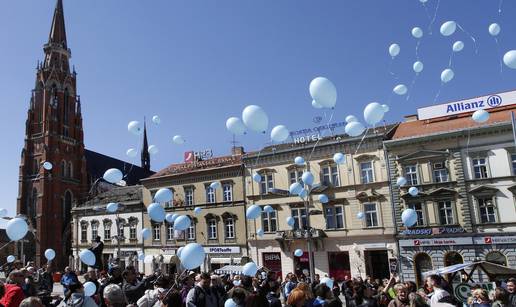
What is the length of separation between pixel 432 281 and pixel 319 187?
76.9 feet

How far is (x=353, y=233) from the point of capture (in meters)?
30.0

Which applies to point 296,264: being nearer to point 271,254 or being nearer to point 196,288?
point 271,254

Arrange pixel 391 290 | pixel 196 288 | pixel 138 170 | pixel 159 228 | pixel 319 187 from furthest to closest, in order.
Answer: pixel 138 170
pixel 159 228
pixel 319 187
pixel 391 290
pixel 196 288

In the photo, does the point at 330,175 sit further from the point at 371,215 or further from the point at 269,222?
the point at 269,222

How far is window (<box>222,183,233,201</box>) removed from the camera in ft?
119

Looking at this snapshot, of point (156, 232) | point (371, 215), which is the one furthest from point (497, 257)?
point (156, 232)

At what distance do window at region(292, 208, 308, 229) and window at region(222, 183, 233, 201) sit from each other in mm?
6271

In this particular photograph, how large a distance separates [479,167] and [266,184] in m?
15.7

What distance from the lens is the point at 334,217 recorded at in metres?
31.2

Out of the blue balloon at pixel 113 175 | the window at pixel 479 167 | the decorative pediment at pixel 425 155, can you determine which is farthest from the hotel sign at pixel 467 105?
the blue balloon at pixel 113 175

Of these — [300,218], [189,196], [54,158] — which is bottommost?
[300,218]

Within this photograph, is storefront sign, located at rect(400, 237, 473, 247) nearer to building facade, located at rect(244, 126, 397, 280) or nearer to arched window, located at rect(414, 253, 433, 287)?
arched window, located at rect(414, 253, 433, 287)

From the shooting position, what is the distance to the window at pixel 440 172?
27688 mm

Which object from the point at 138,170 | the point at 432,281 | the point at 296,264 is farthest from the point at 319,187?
the point at 138,170
